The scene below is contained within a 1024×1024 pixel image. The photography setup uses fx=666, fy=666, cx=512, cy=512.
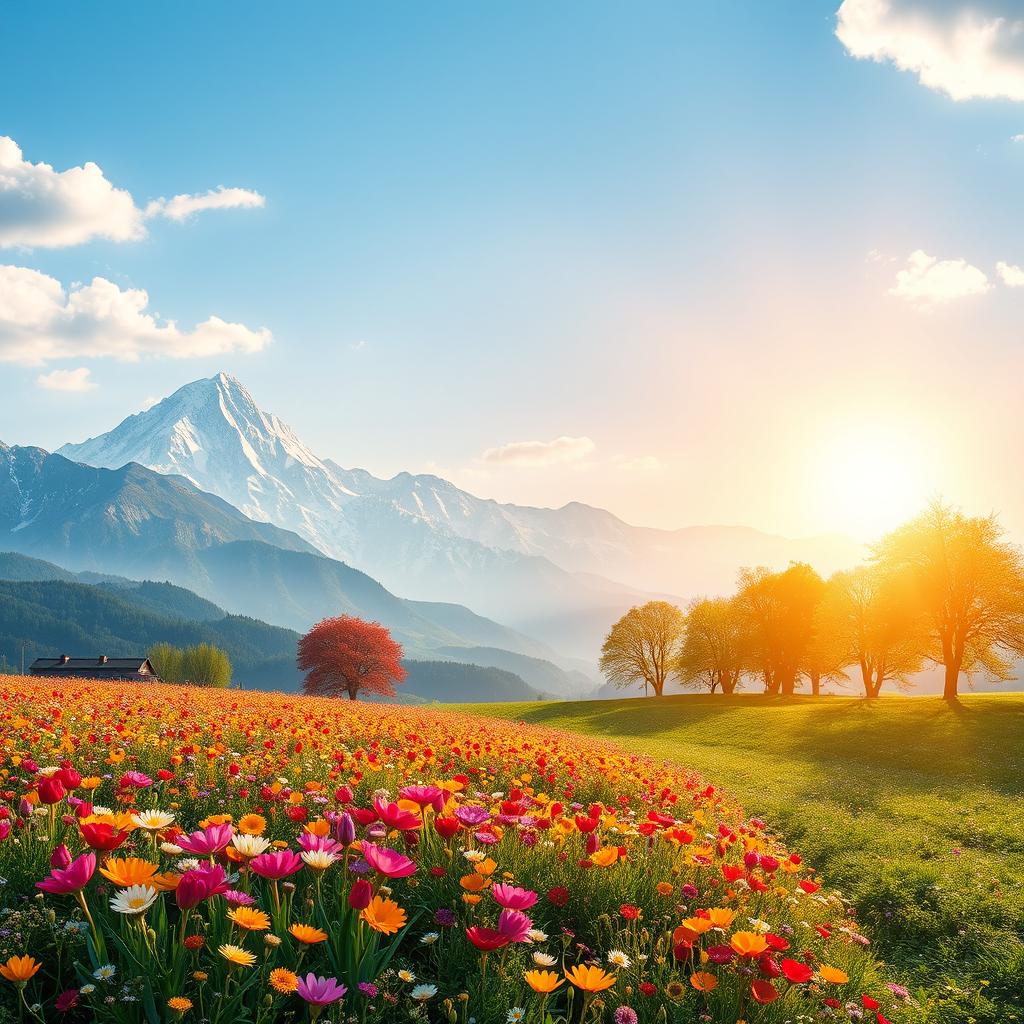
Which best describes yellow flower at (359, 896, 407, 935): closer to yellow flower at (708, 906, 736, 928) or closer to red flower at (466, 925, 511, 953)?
red flower at (466, 925, 511, 953)

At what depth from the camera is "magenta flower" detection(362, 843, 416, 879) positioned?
3049 millimetres

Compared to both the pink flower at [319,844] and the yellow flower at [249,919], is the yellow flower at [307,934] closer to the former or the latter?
the yellow flower at [249,919]

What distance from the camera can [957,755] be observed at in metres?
24.5

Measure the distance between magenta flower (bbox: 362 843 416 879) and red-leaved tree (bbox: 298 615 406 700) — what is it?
2158 inches

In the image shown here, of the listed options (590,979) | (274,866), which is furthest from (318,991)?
(590,979)

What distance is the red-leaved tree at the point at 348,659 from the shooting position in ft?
185

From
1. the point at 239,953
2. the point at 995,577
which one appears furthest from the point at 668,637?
the point at 239,953

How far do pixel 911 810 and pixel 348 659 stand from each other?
46.7 meters

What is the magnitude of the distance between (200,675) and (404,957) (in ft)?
289

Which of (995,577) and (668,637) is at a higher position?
(995,577)

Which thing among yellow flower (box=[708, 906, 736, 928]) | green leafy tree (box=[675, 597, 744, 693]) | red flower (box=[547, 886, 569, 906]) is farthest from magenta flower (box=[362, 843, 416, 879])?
green leafy tree (box=[675, 597, 744, 693])

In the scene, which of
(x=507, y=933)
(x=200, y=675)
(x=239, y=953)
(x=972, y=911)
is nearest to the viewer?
(x=239, y=953)

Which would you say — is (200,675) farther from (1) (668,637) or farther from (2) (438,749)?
(2) (438,749)

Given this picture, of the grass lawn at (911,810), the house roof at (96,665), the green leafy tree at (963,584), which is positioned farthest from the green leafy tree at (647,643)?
the house roof at (96,665)
